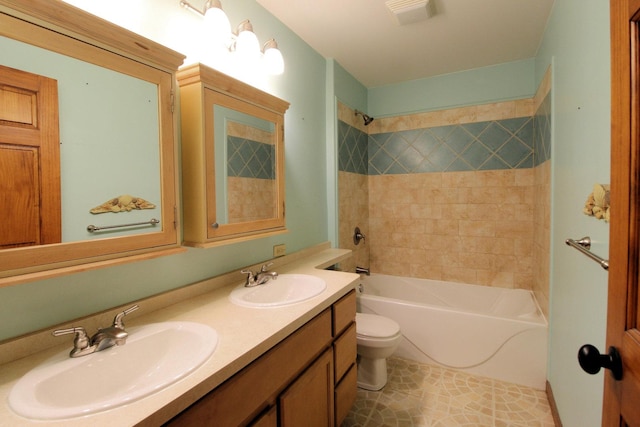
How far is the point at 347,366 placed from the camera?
161 centimetres

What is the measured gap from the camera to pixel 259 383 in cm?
98

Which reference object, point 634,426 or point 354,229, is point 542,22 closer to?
point 354,229

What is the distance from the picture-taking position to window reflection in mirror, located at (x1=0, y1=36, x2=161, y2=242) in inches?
35.3

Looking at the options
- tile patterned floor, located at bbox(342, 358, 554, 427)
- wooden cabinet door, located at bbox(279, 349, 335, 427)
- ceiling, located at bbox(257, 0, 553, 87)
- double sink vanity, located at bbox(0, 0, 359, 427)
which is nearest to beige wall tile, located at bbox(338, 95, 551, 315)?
ceiling, located at bbox(257, 0, 553, 87)

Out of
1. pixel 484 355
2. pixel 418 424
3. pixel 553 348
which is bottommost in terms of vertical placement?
pixel 418 424

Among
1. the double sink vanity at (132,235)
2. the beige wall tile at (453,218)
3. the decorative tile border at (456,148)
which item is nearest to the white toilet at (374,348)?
the double sink vanity at (132,235)

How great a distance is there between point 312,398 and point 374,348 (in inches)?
31.3

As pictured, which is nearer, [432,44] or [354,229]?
[432,44]

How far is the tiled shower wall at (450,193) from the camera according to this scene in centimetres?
269

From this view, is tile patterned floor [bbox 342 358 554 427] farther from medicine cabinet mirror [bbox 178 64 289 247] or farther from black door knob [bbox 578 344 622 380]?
black door knob [bbox 578 344 622 380]

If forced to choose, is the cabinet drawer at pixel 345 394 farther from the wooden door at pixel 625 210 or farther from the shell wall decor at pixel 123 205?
the shell wall decor at pixel 123 205

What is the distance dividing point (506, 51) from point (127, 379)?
317 centimetres

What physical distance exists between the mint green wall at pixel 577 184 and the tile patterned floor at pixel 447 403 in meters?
0.21

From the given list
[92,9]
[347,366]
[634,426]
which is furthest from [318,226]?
[634,426]
